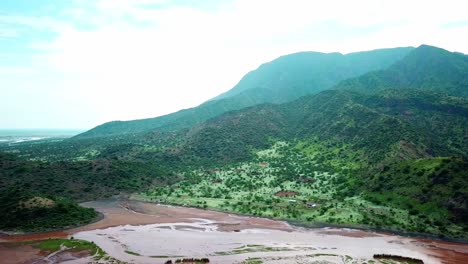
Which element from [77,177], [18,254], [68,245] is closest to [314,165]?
[77,177]

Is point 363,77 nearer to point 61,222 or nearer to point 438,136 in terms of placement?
point 438,136

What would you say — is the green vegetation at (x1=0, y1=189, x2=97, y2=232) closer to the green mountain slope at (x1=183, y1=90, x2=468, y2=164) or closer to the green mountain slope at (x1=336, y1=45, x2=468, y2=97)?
the green mountain slope at (x1=183, y1=90, x2=468, y2=164)

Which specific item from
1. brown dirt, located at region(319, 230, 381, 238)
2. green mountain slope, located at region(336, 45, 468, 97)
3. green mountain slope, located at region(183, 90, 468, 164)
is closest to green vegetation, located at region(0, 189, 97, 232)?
brown dirt, located at region(319, 230, 381, 238)

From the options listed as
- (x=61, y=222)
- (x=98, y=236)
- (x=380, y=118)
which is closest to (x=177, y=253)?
(x=98, y=236)

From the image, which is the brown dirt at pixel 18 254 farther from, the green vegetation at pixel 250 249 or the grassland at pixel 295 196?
the grassland at pixel 295 196

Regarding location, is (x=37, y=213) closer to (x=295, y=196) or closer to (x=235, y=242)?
(x=235, y=242)
